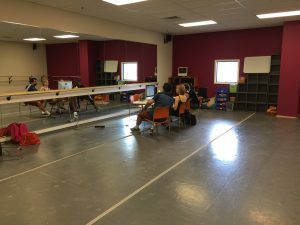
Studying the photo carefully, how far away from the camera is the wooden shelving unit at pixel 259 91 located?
358 inches

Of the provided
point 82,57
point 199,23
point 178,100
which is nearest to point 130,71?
point 82,57

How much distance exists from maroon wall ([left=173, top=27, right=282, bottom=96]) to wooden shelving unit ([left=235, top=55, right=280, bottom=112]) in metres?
0.55

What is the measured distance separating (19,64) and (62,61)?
4.05 feet

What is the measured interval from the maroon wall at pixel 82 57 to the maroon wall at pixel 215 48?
2243 mm

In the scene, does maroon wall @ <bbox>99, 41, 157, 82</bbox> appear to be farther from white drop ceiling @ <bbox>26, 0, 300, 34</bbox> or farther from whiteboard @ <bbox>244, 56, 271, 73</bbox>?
whiteboard @ <bbox>244, 56, 271, 73</bbox>

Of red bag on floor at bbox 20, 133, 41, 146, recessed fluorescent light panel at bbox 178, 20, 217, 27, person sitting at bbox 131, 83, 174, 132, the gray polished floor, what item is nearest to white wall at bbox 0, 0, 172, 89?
recessed fluorescent light panel at bbox 178, 20, 217, 27

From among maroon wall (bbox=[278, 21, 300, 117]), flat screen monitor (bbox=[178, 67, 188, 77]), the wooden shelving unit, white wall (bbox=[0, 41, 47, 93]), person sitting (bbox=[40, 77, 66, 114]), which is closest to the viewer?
white wall (bbox=[0, 41, 47, 93])

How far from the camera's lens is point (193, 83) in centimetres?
1045

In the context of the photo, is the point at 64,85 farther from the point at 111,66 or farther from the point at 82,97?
the point at 111,66

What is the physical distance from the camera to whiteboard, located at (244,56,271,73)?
29.9ft

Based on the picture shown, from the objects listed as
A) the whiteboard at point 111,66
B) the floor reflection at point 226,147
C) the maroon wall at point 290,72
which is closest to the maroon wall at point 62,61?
the whiteboard at point 111,66

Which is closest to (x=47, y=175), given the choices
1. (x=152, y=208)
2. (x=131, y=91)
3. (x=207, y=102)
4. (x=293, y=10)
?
(x=152, y=208)

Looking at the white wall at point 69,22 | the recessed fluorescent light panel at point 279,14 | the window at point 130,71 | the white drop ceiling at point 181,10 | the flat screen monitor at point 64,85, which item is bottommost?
the flat screen monitor at point 64,85

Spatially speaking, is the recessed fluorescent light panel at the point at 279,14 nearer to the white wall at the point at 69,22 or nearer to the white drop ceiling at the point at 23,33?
the white wall at the point at 69,22
